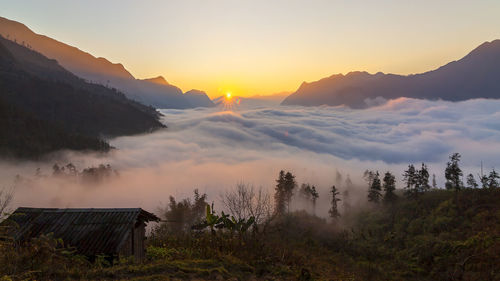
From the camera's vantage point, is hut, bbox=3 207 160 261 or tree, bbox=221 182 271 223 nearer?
hut, bbox=3 207 160 261

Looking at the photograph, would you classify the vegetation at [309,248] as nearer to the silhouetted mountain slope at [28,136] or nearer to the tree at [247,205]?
the tree at [247,205]

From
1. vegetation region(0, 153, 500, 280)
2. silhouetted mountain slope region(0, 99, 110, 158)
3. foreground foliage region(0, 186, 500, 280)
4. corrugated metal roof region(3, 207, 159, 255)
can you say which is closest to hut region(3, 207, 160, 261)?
corrugated metal roof region(3, 207, 159, 255)

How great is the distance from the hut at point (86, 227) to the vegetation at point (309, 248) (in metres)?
1.06

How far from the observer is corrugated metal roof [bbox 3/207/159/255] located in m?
15.7

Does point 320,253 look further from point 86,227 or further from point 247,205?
point 86,227

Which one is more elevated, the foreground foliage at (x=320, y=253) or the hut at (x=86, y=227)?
the hut at (x=86, y=227)

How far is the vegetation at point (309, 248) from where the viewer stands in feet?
36.9

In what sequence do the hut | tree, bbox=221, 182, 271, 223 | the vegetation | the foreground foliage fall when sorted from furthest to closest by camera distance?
tree, bbox=221, 182, 271, 223 → the hut → the vegetation → the foreground foliage

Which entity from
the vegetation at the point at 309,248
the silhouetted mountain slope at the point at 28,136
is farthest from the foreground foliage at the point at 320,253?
the silhouetted mountain slope at the point at 28,136

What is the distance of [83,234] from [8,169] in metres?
202

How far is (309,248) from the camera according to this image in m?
37.5

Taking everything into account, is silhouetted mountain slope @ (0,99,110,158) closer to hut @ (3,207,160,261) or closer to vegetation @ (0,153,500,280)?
vegetation @ (0,153,500,280)

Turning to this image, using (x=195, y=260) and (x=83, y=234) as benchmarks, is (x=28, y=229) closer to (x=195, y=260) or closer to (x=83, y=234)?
(x=83, y=234)

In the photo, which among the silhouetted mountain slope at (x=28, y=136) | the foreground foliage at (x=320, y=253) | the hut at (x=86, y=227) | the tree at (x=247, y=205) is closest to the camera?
the foreground foliage at (x=320, y=253)
